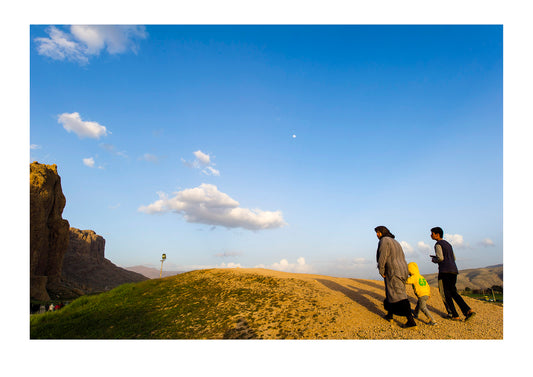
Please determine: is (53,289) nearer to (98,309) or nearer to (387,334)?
(98,309)

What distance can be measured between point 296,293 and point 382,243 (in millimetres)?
5334

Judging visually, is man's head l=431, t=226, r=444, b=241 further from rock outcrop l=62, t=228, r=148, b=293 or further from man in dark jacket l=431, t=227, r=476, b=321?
rock outcrop l=62, t=228, r=148, b=293

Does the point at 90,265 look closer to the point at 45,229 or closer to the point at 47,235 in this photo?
the point at 47,235

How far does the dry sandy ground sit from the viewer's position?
316 inches

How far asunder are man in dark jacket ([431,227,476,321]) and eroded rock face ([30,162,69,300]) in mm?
61848

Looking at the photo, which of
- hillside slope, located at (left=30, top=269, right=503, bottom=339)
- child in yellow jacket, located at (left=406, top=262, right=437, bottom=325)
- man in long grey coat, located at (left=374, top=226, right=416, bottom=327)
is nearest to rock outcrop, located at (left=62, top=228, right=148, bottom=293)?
hillside slope, located at (left=30, top=269, right=503, bottom=339)

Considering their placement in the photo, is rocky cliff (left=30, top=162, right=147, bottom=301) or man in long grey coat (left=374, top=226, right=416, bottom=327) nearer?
man in long grey coat (left=374, top=226, right=416, bottom=327)

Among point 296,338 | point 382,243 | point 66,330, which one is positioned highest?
point 382,243

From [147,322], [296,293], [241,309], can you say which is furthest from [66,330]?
[296,293]

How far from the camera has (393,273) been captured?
860cm

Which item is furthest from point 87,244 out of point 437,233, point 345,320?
point 437,233

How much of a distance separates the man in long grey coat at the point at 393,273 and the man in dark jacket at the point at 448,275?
1398 millimetres

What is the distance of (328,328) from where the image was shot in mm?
8516

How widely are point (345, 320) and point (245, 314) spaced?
3776 millimetres
